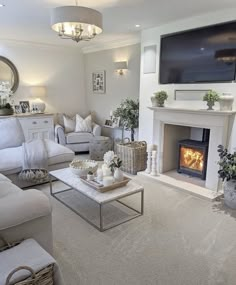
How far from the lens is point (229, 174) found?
3.00m

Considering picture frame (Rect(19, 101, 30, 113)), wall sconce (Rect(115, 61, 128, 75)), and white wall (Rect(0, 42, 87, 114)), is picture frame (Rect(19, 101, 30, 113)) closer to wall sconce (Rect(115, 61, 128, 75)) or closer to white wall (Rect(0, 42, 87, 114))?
white wall (Rect(0, 42, 87, 114))

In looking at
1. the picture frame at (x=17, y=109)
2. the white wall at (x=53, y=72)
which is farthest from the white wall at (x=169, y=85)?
the picture frame at (x=17, y=109)

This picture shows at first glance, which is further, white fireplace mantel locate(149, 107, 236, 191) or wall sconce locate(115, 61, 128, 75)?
wall sconce locate(115, 61, 128, 75)

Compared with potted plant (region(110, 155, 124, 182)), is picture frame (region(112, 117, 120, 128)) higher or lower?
higher

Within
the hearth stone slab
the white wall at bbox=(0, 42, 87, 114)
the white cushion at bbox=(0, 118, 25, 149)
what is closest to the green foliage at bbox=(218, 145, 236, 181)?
the hearth stone slab

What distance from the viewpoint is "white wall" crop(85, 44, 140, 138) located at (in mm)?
5039

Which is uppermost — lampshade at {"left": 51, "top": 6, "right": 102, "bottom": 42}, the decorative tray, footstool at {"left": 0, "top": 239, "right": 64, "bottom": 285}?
lampshade at {"left": 51, "top": 6, "right": 102, "bottom": 42}

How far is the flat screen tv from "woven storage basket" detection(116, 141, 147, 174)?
3.87 feet

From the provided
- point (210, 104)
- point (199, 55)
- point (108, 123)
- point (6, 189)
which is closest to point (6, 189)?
point (6, 189)

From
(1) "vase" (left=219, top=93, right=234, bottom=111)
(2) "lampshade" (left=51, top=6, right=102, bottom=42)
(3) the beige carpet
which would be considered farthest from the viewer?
(1) "vase" (left=219, top=93, right=234, bottom=111)

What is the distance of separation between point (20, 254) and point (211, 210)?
231 cm

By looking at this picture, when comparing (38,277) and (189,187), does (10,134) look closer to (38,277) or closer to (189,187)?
(189,187)

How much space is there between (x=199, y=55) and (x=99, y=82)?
117 inches

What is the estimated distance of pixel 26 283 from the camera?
135cm
